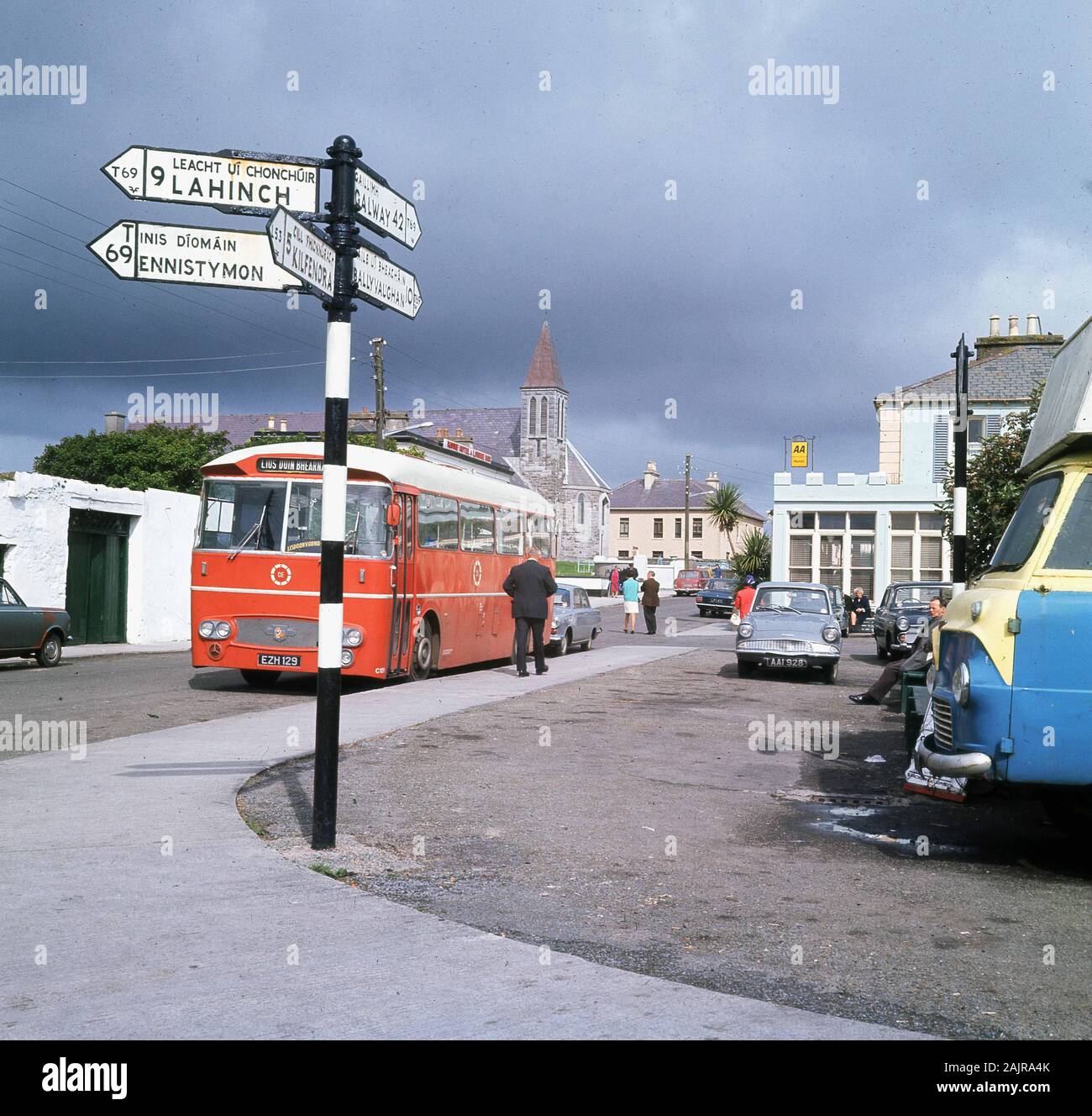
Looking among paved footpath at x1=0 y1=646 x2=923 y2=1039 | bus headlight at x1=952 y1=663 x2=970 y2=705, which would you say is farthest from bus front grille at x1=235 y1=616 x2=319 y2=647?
bus headlight at x1=952 y1=663 x2=970 y2=705

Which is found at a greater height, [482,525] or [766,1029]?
[482,525]

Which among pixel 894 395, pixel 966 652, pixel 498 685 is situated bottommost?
pixel 498 685

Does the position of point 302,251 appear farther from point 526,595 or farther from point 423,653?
point 526,595

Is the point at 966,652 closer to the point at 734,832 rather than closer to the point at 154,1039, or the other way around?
the point at 734,832

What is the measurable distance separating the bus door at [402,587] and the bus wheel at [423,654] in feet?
1.35

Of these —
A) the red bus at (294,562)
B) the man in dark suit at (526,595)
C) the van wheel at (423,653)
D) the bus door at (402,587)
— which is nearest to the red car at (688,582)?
the man in dark suit at (526,595)

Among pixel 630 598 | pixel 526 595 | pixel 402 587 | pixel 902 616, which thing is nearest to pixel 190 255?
pixel 402 587

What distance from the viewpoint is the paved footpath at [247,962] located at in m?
3.88

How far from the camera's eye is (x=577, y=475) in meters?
122

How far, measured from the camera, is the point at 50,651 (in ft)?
69.6

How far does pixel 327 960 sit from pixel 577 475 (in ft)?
385

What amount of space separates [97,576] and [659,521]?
9871cm

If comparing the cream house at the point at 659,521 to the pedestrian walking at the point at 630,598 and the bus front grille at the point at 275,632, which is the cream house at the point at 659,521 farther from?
the bus front grille at the point at 275,632
